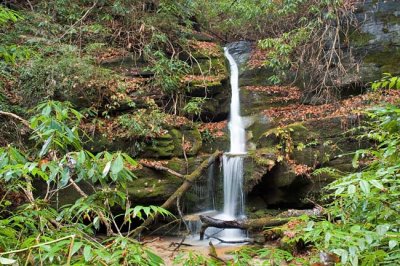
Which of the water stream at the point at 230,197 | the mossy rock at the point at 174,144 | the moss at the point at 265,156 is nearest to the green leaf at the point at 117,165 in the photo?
the water stream at the point at 230,197

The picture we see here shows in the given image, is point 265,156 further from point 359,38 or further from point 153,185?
point 359,38

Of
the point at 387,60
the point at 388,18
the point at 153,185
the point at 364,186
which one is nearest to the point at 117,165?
the point at 364,186

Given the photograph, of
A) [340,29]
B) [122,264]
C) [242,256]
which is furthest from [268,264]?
[340,29]

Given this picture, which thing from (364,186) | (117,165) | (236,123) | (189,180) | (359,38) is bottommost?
(189,180)

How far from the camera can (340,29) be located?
10.0 metres

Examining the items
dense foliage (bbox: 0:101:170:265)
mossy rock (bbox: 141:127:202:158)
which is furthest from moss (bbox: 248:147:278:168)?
dense foliage (bbox: 0:101:170:265)

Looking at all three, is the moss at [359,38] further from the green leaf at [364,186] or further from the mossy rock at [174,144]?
the green leaf at [364,186]

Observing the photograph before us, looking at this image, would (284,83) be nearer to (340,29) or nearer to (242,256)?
(340,29)

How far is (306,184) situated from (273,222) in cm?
158

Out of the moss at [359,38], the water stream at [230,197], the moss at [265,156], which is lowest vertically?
the water stream at [230,197]

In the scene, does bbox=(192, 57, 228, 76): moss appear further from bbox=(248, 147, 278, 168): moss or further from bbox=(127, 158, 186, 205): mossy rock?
bbox=(127, 158, 186, 205): mossy rock

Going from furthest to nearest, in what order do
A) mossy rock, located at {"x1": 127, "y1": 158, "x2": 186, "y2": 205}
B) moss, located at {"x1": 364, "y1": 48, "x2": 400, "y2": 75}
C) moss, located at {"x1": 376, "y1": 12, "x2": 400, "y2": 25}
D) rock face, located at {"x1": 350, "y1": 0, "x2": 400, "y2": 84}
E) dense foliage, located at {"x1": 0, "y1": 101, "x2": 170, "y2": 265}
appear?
moss, located at {"x1": 376, "y1": 12, "x2": 400, "y2": 25} < rock face, located at {"x1": 350, "y1": 0, "x2": 400, "y2": 84} < moss, located at {"x1": 364, "y1": 48, "x2": 400, "y2": 75} < mossy rock, located at {"x1": 127, "y1": 158, "x2": 186, "y2": 205} < dense foliage, located at {"x1": 0, "y1": 101, "x2": 170, "y2": 265}

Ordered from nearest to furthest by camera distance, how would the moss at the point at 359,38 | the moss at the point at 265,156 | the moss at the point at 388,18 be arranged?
1. the moss at the point at 265,156
2. the moss at the point at 388,18
3. the moss at the point at 359,38

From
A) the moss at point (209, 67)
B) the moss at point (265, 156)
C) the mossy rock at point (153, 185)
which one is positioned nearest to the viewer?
the mossy rock at point (153, 185)
